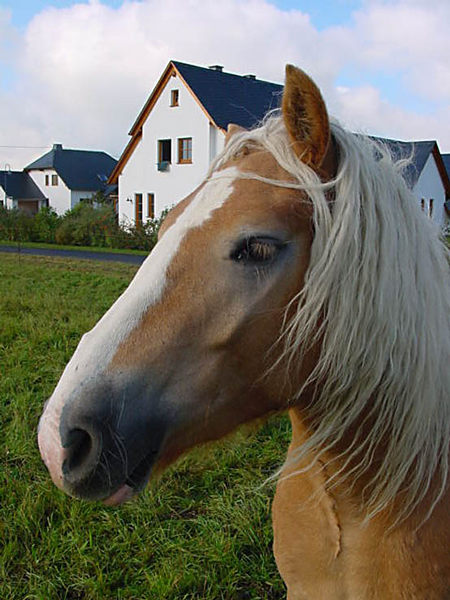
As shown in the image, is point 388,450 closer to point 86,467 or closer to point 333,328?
point 333,328

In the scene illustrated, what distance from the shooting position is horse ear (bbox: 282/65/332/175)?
57.7 inches

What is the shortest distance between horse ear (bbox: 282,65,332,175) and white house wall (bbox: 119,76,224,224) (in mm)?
23771

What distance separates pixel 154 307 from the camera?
1.43 meters

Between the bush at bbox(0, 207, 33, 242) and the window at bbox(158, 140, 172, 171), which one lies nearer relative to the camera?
the bush at bbox(0, 207, 33, 242)

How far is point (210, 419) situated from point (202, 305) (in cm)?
30

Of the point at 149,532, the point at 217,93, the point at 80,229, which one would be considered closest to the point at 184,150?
the point at 217,93

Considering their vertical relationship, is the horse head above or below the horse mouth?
above

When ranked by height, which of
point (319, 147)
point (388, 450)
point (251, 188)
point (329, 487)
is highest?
point (319, 147)

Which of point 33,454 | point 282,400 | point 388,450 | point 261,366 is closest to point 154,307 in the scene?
point 261,366

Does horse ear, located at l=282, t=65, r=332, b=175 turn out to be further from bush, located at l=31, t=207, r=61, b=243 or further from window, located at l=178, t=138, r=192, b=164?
bush, located at l=31, t=207, r=61, b=243

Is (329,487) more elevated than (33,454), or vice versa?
(329,487)

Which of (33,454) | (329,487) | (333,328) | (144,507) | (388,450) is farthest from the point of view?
(33,454)

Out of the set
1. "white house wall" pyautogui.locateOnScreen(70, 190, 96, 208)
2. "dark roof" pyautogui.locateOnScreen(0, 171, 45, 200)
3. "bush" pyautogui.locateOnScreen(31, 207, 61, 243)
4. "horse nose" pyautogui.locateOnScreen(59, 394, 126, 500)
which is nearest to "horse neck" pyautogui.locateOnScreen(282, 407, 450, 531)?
"horse nose" pyautogui.locateOnScreen(59, 394, 126, 500)

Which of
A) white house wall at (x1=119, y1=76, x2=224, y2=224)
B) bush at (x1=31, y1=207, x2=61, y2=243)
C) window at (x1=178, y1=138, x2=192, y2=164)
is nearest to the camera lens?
white house wall at (x1=119, y1=76, x2=224, y2=224)
